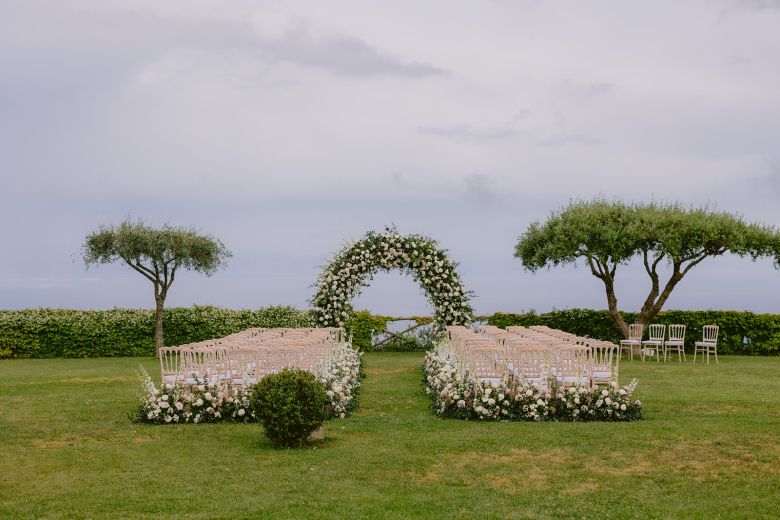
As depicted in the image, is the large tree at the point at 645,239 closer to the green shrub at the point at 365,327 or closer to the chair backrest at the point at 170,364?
the green shrub at the point at 365,327

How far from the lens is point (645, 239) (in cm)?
2497

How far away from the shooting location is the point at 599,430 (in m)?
10.5

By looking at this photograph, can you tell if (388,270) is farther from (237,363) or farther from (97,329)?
(97,329)

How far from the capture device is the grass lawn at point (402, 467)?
7227mm

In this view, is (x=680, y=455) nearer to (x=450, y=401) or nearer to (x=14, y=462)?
(x=450, y=401)

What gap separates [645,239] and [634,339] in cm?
353

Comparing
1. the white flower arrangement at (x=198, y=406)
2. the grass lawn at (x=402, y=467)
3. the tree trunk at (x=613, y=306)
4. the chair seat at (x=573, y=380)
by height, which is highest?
the tree trunk at (x=613, y=306)

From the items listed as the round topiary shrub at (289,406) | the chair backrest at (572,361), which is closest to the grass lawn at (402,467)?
the round topiary shrub at (289,406)

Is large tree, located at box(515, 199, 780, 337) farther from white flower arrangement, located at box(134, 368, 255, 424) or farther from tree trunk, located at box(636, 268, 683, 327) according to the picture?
white flower arrangement, located at box(134, 368, 255, 424)

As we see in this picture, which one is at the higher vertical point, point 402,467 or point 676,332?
point 676,332

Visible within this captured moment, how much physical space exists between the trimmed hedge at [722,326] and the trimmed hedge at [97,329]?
10690 millimetres

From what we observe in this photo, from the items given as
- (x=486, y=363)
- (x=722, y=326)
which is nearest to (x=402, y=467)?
(x=486, y=363)

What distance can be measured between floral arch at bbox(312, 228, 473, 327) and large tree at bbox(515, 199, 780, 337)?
7304 mm

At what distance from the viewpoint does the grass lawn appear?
23.7ft
